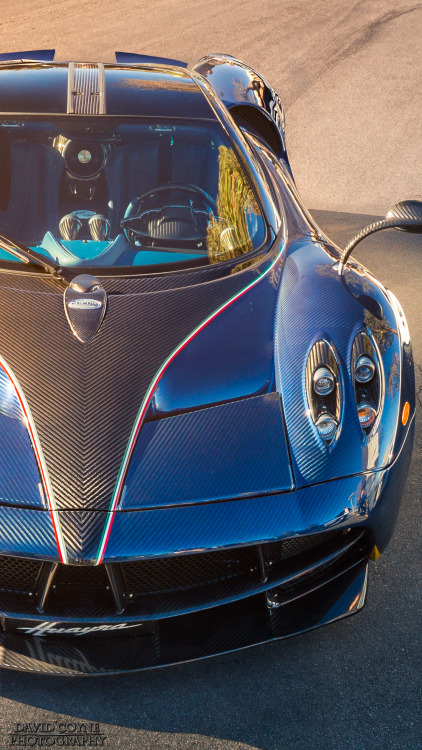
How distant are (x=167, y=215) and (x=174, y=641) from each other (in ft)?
5.08

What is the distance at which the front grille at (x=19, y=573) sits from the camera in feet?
6.30

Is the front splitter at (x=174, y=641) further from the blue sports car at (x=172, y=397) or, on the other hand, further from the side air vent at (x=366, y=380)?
the side air vent at (x=366, y=380)

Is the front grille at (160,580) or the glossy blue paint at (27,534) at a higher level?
the glossy blue paint at (27,534)

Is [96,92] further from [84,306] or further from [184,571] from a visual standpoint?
[184,571]

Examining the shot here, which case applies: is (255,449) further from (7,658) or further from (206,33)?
(206,33)

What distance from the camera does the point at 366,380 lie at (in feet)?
7.72

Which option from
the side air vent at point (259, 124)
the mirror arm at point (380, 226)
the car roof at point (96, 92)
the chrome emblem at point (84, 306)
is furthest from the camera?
the side air vent at point (259, 124)

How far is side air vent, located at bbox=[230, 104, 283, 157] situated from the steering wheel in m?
1.30

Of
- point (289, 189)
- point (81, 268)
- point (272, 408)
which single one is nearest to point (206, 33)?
point (289, 189)

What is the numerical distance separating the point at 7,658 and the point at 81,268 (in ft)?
4.17

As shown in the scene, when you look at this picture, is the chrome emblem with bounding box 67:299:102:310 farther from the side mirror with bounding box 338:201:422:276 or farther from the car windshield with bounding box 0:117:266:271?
the side mirror with bounding box 338:201:422:276

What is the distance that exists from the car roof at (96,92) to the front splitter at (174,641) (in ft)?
6.45

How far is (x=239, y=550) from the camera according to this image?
199cm

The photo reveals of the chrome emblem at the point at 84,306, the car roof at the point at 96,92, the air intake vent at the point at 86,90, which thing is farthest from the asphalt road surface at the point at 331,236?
the air intake vent at the point at 86,90
